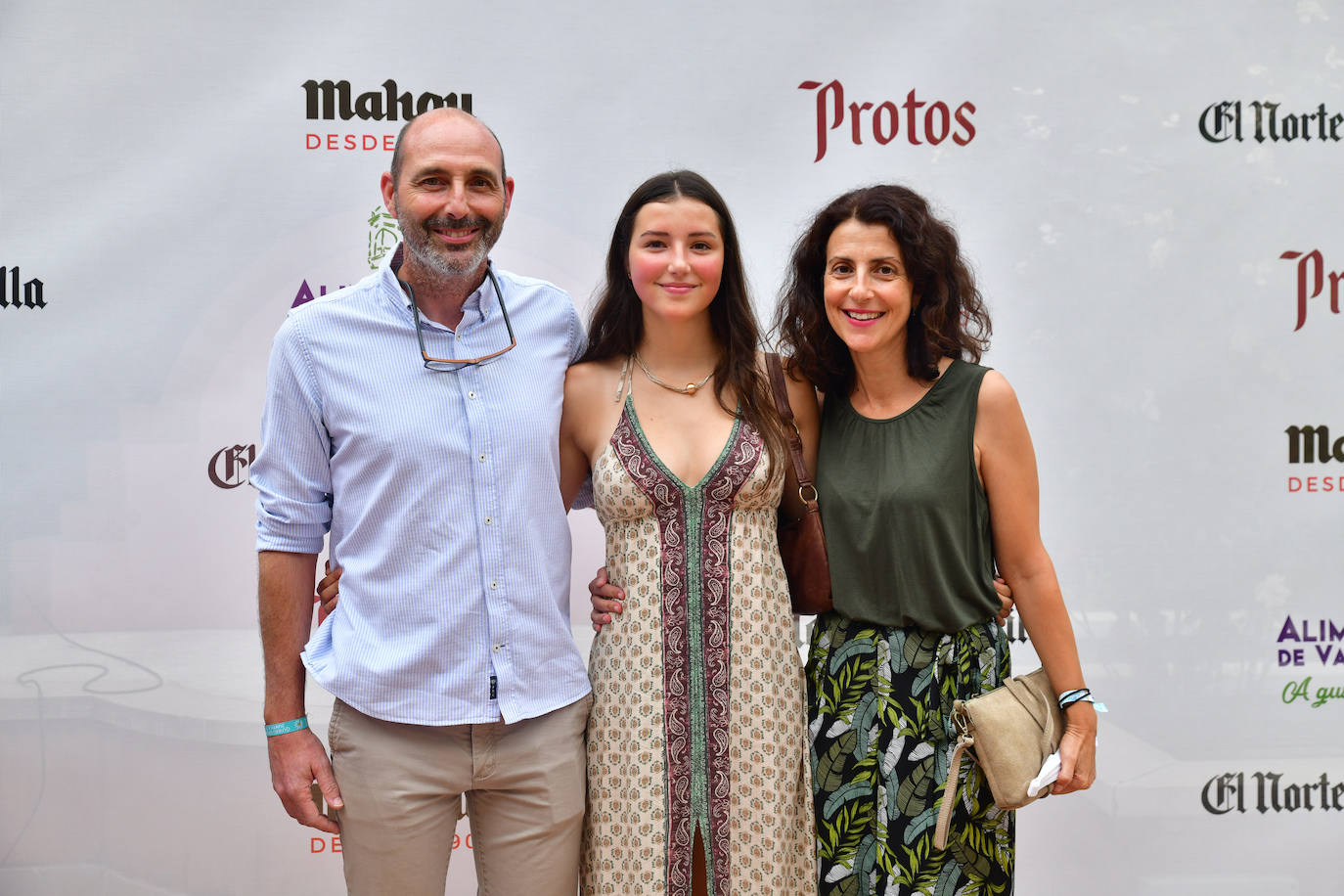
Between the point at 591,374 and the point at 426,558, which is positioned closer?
the point at 426,558

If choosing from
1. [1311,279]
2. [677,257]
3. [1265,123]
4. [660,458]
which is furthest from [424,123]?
[1311,279]

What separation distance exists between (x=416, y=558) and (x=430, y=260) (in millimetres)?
502

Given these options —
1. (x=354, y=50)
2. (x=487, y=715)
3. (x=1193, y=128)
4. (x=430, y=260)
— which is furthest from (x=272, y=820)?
(x=1193, y=128)

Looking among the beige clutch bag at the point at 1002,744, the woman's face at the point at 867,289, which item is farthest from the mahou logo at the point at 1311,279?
the beige clutch bag at the point at 1002,744

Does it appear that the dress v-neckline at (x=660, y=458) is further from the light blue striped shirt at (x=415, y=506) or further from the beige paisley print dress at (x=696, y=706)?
the light blue striped shirt at (x=415, y=506)

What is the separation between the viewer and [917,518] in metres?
1.88

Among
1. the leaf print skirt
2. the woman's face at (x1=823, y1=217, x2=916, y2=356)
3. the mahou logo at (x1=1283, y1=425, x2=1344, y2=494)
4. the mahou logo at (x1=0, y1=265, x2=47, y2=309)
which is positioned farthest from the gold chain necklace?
the mahou logo at (x1=1283, y1=425, x2=1344, y2=494)

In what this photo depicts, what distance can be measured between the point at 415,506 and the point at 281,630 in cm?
34

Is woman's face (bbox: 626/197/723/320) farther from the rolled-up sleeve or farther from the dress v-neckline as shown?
the rolled-up sleeve

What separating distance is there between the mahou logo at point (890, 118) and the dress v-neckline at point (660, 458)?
1.19 meters

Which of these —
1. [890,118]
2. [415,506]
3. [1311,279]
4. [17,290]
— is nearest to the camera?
[415,506]

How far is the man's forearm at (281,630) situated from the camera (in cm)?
189

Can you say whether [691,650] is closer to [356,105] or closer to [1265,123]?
[356,105]

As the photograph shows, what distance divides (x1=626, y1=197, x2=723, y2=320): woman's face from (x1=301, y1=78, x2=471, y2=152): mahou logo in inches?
41.0
